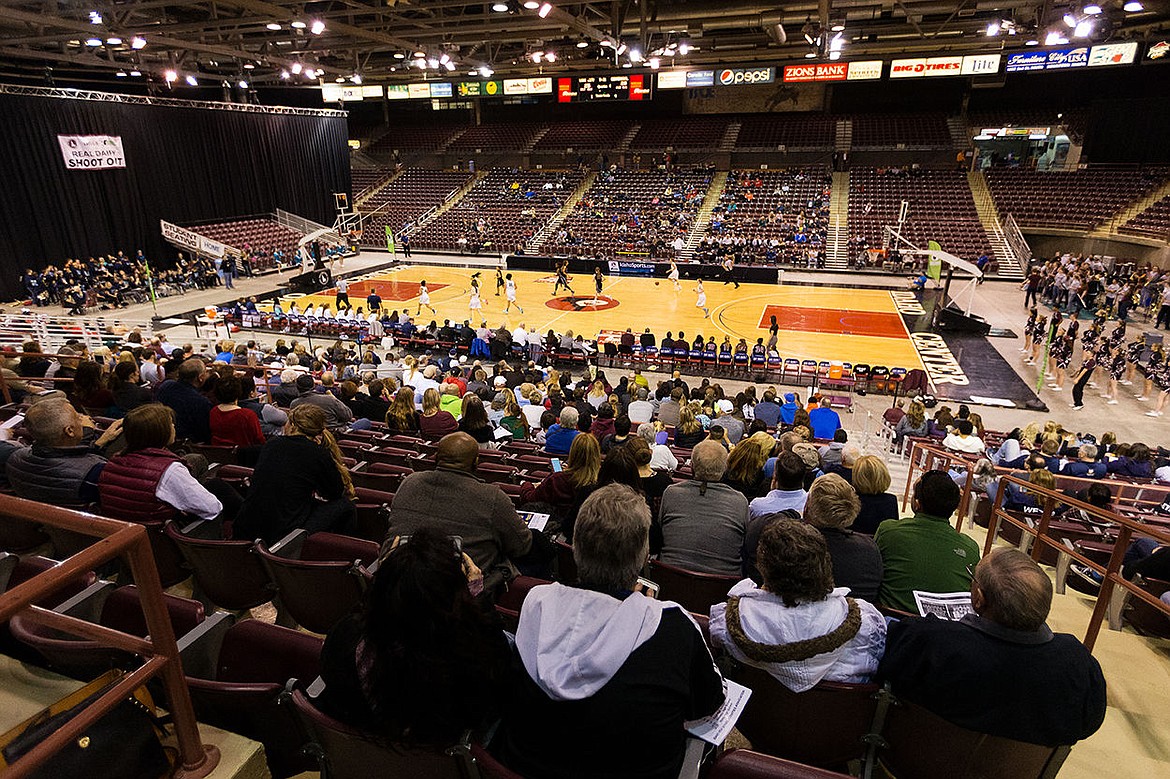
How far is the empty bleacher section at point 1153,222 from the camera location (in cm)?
2364

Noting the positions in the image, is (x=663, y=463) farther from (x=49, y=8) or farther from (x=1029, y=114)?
(x=1029, y=114)

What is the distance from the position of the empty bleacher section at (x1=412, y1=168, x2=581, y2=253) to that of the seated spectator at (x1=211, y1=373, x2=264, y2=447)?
2868 cm

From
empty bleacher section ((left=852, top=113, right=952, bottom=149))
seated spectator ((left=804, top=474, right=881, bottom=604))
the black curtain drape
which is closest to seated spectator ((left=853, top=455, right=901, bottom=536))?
seated spectator ((left=804, top=474, right=881, bottom=604))

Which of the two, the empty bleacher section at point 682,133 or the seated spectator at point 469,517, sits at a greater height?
the empty bleacher section at point 682,133

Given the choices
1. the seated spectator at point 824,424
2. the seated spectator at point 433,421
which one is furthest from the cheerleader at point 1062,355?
the seated spectator at point 433,421

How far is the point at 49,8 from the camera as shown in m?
16.3

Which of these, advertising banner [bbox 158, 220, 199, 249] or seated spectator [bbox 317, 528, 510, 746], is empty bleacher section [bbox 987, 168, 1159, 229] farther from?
advertising banner [bbox 158, 220, 199, 249]

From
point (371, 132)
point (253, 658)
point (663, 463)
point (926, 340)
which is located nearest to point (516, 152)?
point (371, 132)

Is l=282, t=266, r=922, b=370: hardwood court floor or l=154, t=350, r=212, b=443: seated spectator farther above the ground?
l=154, t=350, r=212, b=443: seated spectator

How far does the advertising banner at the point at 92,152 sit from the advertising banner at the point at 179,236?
9.01ft

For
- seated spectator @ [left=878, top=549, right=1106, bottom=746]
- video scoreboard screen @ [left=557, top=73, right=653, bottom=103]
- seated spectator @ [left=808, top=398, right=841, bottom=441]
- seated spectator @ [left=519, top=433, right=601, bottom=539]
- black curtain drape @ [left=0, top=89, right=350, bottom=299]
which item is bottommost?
seated spectator @ [left=808, top=398, right=841, bottom=441]

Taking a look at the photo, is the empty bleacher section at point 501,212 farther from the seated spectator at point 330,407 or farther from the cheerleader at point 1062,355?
the seated spectator at point 330,407

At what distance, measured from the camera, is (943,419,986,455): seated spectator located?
8570mm

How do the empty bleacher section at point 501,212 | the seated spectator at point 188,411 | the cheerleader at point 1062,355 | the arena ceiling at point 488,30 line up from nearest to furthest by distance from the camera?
1. the seated spectator at point 188,411
2. the cheerleader at point 1062,355
3. the arena ceiling at point 488,30
4. the empty bleacher section at point 501,212
